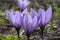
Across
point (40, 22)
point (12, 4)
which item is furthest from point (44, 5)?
point (40, 22)

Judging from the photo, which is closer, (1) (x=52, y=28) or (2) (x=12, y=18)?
(2) (x=12, y=18)

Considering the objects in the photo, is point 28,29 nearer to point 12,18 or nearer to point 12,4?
point 12,18

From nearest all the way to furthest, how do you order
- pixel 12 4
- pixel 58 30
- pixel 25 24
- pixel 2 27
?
pixel 25 24 < pixel 58 30 < pixel 2 27 < pixel 12 4

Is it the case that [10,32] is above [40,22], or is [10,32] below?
below

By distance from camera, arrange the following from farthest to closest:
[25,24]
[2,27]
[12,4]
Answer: [12,4], [2,27], [25,24]

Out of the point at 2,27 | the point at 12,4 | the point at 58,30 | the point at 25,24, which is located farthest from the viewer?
the point at 12,4

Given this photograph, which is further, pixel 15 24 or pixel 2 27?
pixel 2 27

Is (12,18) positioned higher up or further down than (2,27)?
higher up

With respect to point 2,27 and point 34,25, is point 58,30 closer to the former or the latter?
point 2,27

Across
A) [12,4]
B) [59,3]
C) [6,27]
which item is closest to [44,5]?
[59,3]
